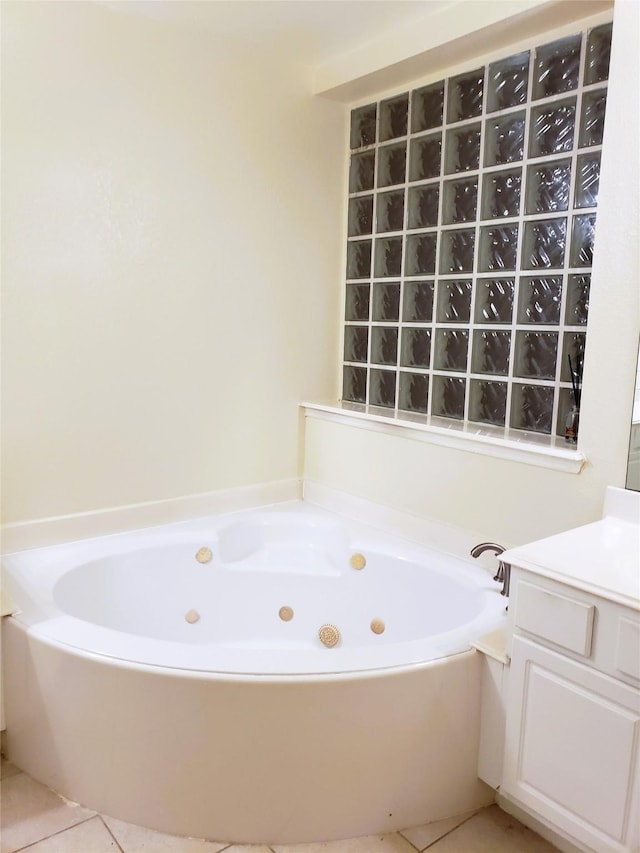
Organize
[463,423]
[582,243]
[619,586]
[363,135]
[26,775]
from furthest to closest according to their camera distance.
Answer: [363,135] → [463,423] → [582,243] → [26,775] → [619,586]

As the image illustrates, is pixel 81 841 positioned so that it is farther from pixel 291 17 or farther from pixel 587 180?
pixel 291 17

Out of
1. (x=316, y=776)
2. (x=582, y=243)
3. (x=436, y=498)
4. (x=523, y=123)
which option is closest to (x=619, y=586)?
(x=316, y=776)

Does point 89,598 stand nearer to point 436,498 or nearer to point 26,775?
point 26,775

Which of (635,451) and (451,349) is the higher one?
(451,349)

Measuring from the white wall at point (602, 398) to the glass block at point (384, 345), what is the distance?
0.55 m

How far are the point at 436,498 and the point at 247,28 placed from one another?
173 cm

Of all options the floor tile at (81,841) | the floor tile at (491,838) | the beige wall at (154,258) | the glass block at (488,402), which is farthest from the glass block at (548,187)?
the floor tile at (81,841)

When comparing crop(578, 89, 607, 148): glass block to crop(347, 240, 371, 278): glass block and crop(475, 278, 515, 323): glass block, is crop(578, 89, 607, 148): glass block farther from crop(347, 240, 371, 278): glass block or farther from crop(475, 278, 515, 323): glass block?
crop(347, 240, 371, 278): glass block

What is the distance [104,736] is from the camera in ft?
5.22

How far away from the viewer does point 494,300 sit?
2291 millimetres

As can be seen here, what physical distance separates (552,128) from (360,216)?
90 centimetres

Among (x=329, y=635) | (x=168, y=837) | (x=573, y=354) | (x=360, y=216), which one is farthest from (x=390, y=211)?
(x=168, y=837)

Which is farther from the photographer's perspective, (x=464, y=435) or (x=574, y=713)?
(x=464, y=435)

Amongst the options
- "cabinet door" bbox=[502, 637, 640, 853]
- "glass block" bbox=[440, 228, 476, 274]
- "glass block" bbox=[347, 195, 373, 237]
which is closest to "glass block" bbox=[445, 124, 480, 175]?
"glass block" bbox=[440, 228, 476, 274]
